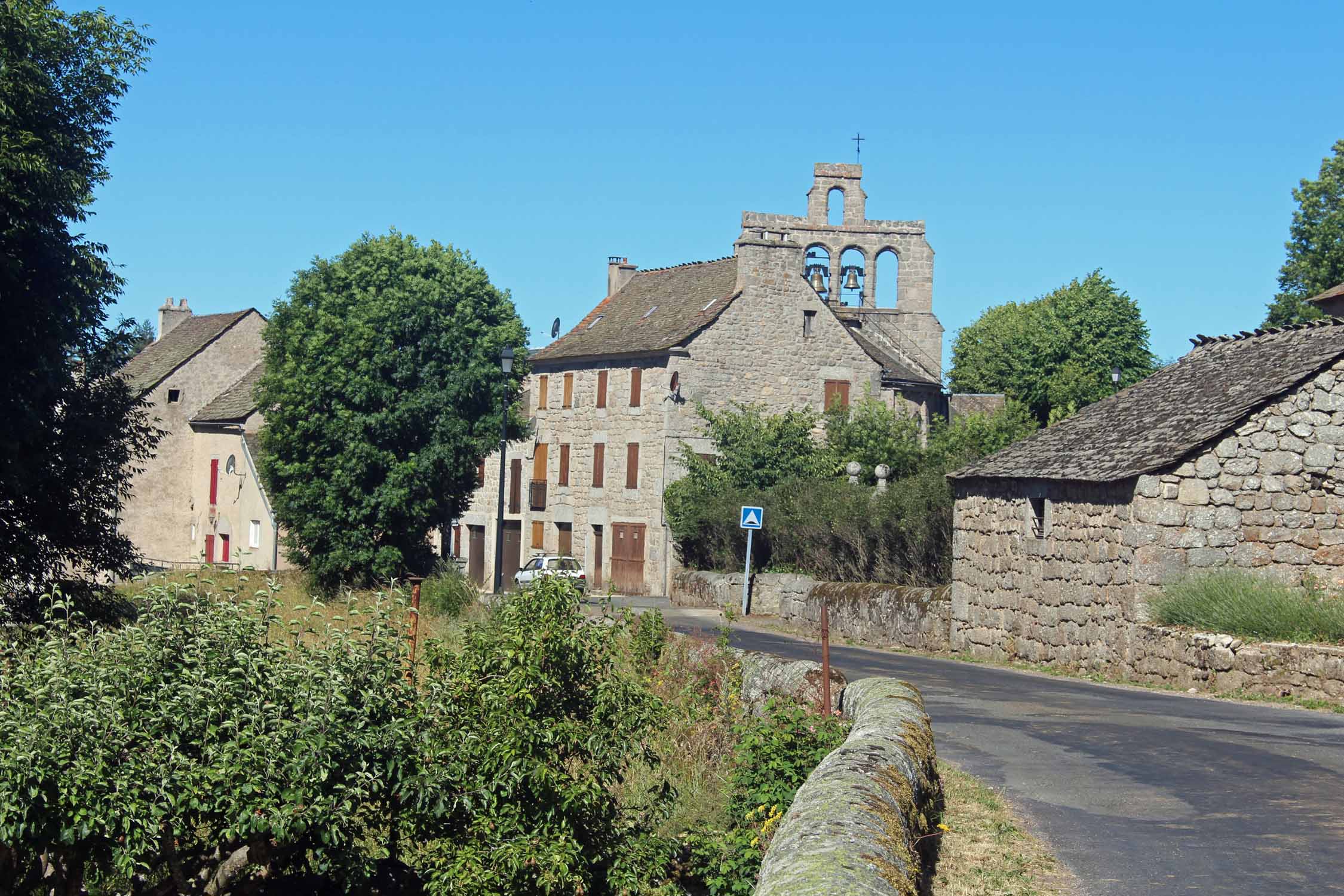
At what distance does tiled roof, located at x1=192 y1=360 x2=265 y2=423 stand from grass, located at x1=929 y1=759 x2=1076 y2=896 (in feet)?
126

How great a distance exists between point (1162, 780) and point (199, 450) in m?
42.5

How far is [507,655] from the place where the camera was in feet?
29.8

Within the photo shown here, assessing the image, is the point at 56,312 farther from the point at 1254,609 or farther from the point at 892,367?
the point at 892,367

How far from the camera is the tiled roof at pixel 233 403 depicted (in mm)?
45312

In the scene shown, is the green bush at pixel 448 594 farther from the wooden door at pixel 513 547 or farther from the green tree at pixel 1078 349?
the green tree at pixel 1078 349

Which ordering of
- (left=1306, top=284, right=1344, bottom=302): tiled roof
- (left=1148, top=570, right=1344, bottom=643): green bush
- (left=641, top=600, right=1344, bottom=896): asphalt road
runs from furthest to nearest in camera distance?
1. (left=1306, top=284, right=1344, bottom=302): tiled roof
2. (left=1148, top=570, right=1344, bottom=643): green bush
3. (left=641, top=600, right=1344, bottom=896): asphalt road

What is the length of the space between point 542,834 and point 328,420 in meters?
22.9

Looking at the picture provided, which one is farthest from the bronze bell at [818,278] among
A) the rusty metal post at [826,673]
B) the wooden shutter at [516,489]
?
the rusty metal post at [826,673]

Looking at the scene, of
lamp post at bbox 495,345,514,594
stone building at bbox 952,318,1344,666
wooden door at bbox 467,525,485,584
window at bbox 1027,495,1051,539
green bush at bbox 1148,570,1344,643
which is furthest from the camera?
wooden door at bbox 467,525,485,584

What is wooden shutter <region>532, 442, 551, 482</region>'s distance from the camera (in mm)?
45938

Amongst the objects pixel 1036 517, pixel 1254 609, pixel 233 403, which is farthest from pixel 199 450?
pixel 1254 609

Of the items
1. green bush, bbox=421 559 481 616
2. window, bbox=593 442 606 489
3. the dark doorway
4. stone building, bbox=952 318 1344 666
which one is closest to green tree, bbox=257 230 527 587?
green bush, bbox=421 559 481 616

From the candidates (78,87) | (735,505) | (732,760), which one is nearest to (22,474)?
(78,87)

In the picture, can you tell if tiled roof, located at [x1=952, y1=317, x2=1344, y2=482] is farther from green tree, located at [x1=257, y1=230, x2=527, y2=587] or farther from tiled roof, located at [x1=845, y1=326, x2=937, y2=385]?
tiled roof, located at [x1=845, y1=326, x2=937, y2=385]
